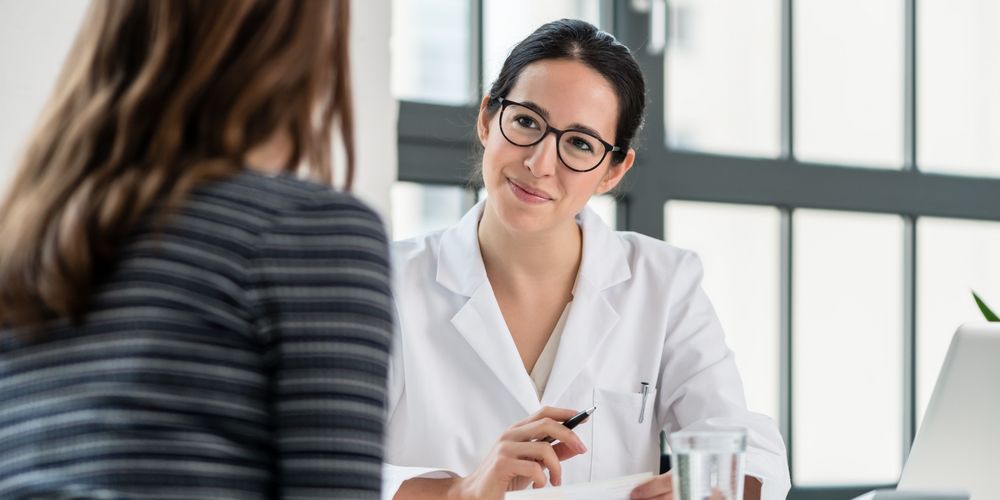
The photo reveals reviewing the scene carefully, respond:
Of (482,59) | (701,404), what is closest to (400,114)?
(482,59)

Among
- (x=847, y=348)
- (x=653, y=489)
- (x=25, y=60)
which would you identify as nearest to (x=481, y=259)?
(x=653, y=489)

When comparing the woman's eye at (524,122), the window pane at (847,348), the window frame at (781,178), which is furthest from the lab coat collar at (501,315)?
the window pane at (847,348)

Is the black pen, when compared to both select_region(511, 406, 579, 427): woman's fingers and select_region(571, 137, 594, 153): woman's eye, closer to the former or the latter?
select_region(511, 406, 579, 427): woman's fingers

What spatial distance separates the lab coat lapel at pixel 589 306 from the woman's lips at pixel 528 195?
7.2 inches

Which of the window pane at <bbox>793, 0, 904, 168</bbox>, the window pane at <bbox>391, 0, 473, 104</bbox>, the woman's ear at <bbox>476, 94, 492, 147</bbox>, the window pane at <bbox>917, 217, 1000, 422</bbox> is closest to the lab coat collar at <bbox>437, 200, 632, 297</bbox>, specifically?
the woman's ear at <bbox>476, 94, 492, 147</bbox>

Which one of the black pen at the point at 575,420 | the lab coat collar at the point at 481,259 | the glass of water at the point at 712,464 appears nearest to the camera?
the glass of water at the point at 712,464

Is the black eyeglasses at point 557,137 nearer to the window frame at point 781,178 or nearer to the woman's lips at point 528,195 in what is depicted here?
the woman's lips at point 528,195

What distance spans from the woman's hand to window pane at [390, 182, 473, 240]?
4.08 feet

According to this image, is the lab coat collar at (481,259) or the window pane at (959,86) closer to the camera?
the lab coat collar at (481,259)

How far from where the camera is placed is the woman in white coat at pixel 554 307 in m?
1.86

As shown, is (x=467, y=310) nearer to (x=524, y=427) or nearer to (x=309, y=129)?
(x=524, y=427)

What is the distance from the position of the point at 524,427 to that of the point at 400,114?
4.30ft

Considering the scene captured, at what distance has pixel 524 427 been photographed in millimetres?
1467

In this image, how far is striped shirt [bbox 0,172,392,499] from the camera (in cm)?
74
